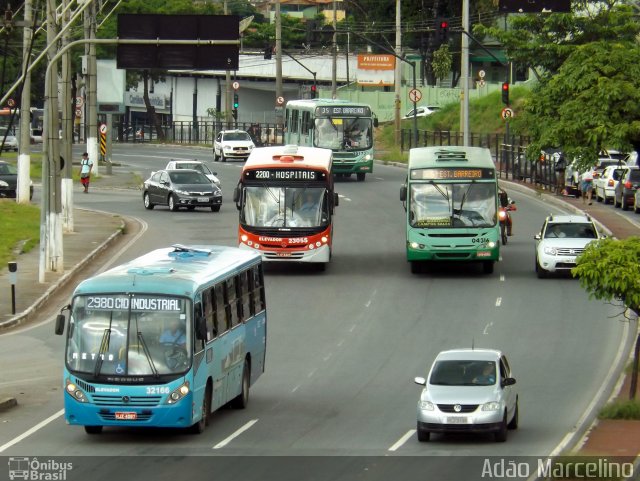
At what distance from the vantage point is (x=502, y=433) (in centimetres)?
1961

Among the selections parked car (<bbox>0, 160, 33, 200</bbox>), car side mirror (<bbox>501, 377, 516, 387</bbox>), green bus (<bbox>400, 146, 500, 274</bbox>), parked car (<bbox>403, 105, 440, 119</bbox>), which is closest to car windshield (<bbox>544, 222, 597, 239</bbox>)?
green bus (<bbox>400, 146, 500, 274</bbox>)

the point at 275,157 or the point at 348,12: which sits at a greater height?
the point at 348,12

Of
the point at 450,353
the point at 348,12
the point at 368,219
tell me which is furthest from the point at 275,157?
the point at 348,12

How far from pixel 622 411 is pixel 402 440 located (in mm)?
3576

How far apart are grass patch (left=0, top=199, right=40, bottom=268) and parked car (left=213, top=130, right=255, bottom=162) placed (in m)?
25.6

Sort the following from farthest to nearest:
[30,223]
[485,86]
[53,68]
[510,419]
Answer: [485,86] < [30,223] < [53,68] < [510,419]

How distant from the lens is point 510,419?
20.4 meters

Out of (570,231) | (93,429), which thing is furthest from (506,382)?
(570,231)

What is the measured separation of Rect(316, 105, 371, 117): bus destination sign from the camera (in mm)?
61062

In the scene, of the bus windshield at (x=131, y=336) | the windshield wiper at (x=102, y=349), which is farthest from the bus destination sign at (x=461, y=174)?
the windshield wiper at (x=102, y=349)

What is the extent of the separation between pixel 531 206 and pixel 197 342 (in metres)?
35.9

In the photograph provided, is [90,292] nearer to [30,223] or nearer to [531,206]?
[30,223]

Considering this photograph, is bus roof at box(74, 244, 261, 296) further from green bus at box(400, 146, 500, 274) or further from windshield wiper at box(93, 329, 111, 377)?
green bus at box(400, 146, 500, 274)

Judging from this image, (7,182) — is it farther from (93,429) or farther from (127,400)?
(127,400)
